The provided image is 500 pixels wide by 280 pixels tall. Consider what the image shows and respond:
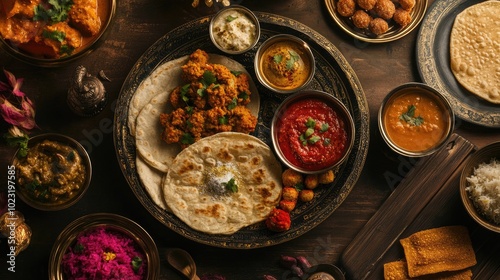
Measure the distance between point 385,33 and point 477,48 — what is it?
90cm

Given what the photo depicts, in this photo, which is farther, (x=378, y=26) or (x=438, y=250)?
(x=378, y=26)

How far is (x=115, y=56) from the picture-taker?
595cm

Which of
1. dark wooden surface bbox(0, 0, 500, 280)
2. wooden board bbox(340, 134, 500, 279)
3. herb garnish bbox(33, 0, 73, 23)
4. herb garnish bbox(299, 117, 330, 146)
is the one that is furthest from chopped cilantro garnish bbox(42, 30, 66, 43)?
wooden board bbox(340, 134, 500, 279)

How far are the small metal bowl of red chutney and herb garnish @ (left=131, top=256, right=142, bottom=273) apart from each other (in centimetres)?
155

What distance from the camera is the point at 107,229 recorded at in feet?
18.6

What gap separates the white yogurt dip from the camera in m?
5.69

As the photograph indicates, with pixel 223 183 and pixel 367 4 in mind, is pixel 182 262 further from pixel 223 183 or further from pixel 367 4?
pixel 367 4

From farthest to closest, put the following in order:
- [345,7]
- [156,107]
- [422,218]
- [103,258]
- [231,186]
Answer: [345,7], [422,218], [156,107], [231,186], [103,258]

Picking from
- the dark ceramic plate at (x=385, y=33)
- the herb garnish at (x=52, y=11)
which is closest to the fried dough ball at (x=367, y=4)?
the dark ceramic plate at (x=385, y=33)

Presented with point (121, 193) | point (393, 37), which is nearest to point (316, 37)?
point (393, 37)

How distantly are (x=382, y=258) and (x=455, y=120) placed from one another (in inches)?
57.5

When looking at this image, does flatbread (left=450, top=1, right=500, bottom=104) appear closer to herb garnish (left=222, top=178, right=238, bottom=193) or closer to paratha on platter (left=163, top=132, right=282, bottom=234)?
paratha on platter (left=163, top=132, right=282, bottom=234)

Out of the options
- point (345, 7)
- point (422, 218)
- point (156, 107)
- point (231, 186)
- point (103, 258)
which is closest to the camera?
point (103, 258)

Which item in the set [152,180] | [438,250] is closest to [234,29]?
[152,180]
